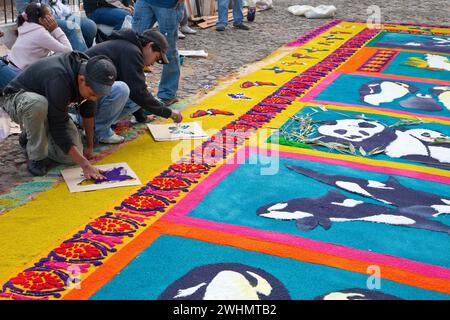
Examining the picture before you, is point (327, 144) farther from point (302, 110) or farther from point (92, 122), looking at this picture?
point (92, 122)

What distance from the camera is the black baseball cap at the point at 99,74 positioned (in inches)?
131

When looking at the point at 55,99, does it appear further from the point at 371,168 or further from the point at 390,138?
the point at 390,138

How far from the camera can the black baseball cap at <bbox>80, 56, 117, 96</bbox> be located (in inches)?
131

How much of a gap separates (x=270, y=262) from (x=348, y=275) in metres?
0.35

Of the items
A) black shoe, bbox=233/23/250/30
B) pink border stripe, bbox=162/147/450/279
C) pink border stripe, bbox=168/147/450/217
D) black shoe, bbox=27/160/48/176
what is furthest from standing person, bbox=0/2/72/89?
black shoe, bbox=233/23/250/30

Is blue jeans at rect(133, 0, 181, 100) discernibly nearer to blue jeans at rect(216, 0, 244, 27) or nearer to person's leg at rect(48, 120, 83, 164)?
person's leg at rect(48, 120, 83, 164)

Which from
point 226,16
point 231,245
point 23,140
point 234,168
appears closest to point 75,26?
point 23,140

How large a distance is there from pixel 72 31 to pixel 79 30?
0.27 feet

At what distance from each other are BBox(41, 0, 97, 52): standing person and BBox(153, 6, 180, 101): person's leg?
0.82m

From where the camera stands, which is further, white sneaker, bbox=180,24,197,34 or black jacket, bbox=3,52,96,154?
white sneaker, bbox=180,24,197,34

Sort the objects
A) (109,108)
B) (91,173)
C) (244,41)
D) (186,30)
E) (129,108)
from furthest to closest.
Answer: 1. (186,30)
2. (244,41)
3. (129,108)
4. (109,108)
5. (91,173)

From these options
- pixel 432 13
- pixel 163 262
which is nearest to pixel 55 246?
pixel 163 262

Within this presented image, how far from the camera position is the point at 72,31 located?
17.7 ft

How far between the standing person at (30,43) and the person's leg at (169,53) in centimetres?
79
